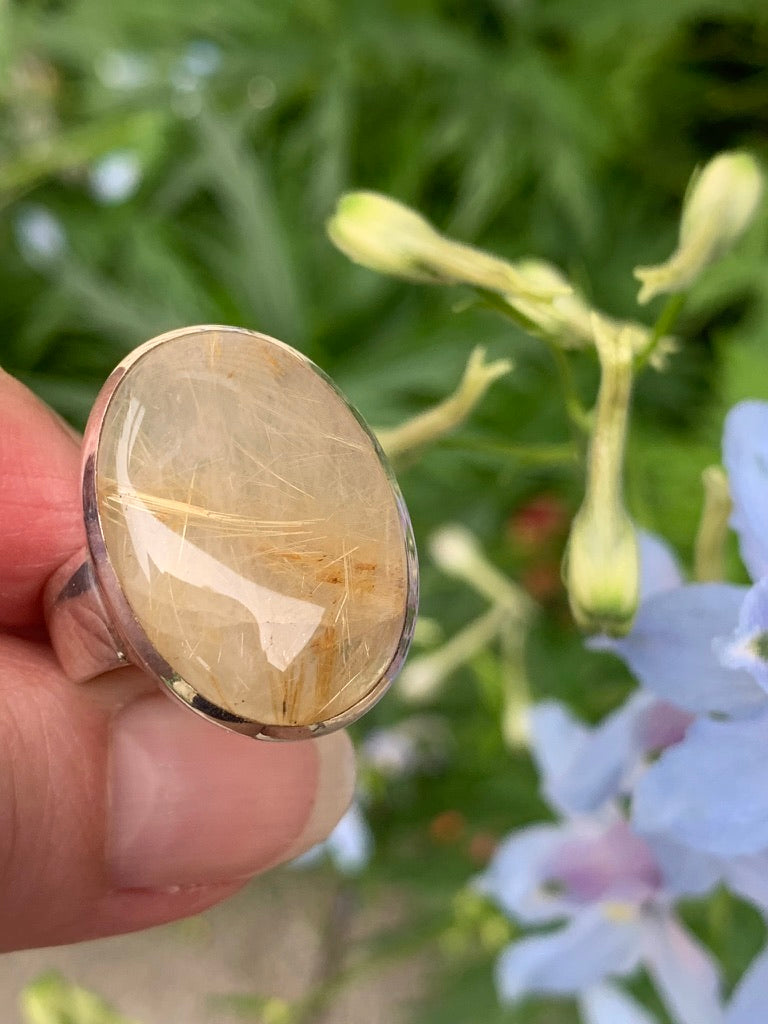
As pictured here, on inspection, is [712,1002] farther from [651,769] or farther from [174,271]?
[174,271]

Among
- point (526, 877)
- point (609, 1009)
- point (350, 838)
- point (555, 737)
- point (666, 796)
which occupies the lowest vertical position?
point (350, 838)

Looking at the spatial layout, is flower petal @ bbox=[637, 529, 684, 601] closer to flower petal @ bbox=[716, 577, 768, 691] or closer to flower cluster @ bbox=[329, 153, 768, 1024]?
flower cluster @ bbox=[329, 153, 768, 1024]

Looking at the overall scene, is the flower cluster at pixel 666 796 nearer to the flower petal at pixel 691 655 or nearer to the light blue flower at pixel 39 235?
the flower petal at pixel 691 655

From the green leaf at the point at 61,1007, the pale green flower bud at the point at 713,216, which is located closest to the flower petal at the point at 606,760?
the pale green flower bud at the point at 713,216

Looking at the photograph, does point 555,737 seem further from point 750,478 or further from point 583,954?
point 750,478

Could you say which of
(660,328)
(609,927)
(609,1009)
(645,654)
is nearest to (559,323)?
(660,328)

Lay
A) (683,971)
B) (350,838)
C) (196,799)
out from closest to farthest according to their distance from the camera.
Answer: (196,799), (683,971), (350,838)
